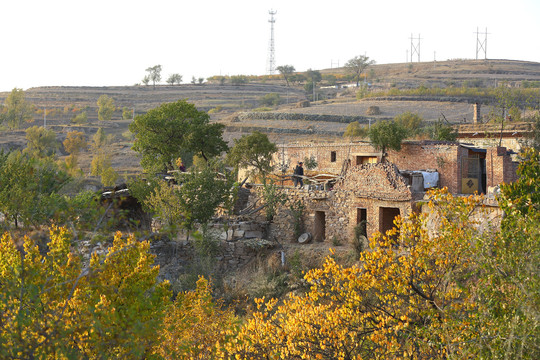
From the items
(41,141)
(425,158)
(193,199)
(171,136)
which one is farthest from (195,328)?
(41,141)

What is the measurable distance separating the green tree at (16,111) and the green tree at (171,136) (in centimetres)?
4728

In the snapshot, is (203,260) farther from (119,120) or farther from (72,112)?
(72,112)

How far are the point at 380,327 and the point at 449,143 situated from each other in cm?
1673

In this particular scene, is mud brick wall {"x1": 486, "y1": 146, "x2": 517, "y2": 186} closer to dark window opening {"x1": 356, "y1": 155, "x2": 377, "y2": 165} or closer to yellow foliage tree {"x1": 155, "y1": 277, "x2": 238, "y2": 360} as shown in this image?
dark window opening {"x1": 356, "y1": 155, "x2": 377, "y2": 165}

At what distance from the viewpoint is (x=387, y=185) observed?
20.1 metres

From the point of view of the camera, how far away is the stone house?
66.3ft

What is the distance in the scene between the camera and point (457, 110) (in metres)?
60.8

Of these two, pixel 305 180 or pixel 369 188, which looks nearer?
pixel 369 188

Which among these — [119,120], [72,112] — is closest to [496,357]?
[119,120]

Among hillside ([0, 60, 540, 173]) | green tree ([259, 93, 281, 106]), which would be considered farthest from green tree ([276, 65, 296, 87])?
green tree ([259, 93, 281, 106])

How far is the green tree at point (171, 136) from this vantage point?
3262 centimetres

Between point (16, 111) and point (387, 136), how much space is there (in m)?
63.9

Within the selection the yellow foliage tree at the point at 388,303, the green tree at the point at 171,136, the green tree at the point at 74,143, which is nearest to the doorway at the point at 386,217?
the yellow foliage tree at the point at 388,303

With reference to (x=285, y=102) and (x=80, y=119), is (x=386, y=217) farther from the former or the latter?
(x=285, y=102)
